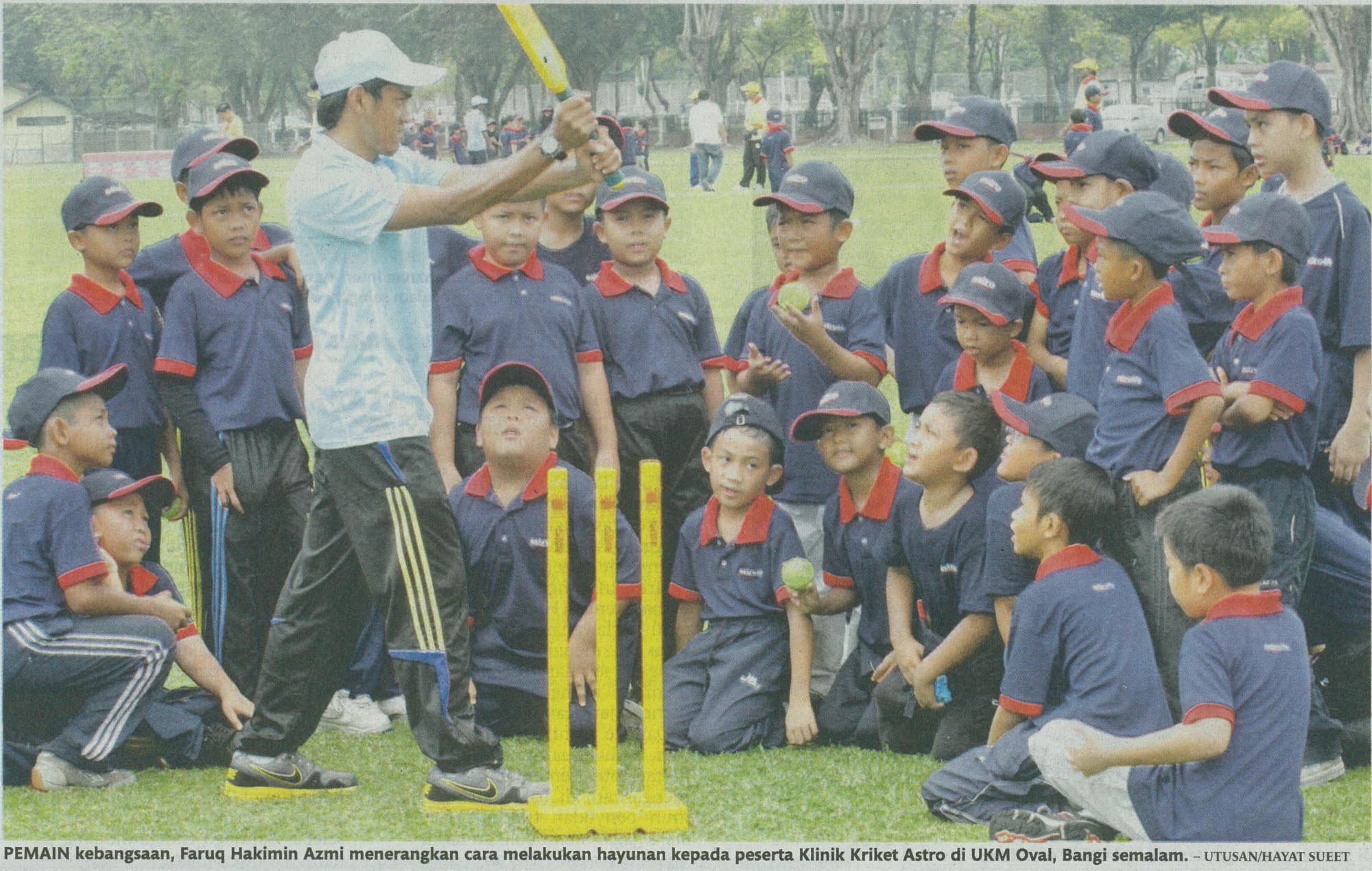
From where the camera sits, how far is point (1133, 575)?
469cm

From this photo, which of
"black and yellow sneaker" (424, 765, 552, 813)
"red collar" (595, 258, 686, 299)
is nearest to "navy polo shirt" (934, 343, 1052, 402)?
"red collar" (595, 258, 686, 299)

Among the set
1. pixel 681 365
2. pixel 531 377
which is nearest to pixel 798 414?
pixel 681 365

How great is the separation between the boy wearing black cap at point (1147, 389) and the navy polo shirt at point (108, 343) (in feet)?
10.7

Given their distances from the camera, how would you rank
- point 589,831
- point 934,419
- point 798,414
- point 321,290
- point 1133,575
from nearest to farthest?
point 589,831 < point 321,290 < point 1133,575 < point 934,419 < point 798,414

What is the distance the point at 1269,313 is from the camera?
183 inches

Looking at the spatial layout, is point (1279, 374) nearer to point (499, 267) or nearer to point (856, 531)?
point (856, 531)

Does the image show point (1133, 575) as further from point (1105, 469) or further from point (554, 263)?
point (554, 263)

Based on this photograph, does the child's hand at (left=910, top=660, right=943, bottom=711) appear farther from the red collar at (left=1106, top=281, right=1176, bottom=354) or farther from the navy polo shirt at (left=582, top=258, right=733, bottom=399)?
the navy polo shirt at (left=582, top=258, right=733, bottom=399)

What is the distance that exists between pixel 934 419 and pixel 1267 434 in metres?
1.02

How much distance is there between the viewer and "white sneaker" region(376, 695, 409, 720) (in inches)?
219

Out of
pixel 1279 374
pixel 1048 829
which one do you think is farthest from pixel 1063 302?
pixel 1048 829

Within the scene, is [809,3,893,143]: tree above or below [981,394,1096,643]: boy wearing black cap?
above

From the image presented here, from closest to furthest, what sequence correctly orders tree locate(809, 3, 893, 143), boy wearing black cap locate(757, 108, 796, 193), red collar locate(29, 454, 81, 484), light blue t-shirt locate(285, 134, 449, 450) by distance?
light blue t-shirt locate(285, 134, 449, 450), red collar locate(29, 454, 81, 484), tree locate(809, 3, 893, 143), boy wearing black cap locate(757, 108, 796, 193)

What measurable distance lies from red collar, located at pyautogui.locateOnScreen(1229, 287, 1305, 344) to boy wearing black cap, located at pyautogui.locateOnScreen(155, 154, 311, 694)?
321cm
